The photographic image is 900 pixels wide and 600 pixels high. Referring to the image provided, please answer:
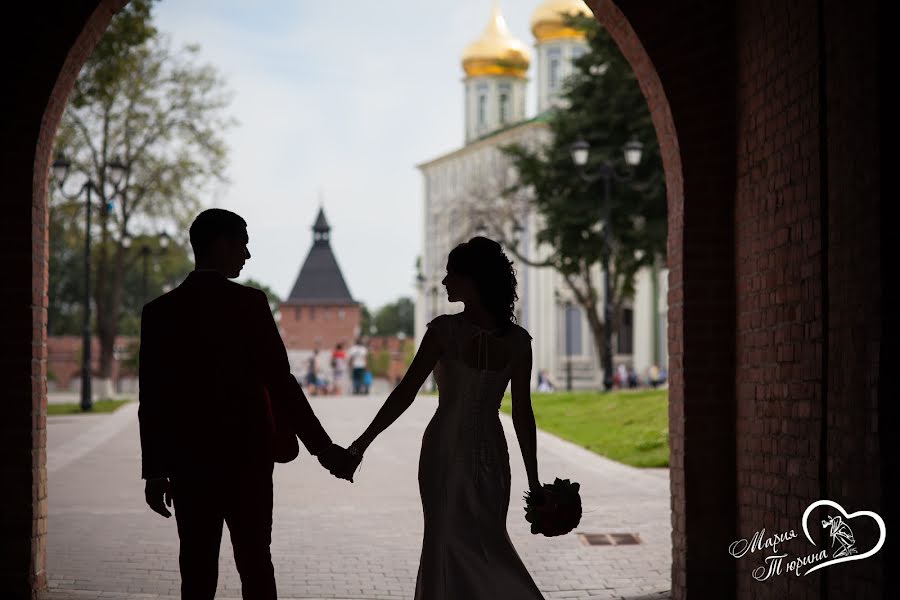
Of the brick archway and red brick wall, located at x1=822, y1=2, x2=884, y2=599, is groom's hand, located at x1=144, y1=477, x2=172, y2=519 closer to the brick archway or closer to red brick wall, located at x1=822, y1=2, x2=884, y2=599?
the brick archway

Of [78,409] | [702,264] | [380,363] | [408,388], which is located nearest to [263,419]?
[408,388]

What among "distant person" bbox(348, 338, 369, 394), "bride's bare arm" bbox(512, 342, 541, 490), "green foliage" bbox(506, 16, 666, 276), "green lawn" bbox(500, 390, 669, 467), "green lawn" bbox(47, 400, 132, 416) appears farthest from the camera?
"distant person" bbox(348, 338, 369, 394)

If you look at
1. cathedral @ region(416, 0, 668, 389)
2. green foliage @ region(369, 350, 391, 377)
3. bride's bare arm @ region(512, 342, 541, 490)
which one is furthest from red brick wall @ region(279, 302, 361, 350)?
bride's bare arm @ region(512, 342, 541, 490)

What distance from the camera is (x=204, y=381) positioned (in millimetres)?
5086

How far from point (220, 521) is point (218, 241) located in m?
1.08

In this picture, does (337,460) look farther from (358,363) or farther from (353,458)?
(358,363)

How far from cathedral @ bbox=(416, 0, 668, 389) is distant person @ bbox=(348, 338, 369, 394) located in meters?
11.2

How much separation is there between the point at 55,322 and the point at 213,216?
319 feet

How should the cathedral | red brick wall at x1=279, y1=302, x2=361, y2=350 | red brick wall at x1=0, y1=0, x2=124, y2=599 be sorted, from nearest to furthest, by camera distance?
red brick wall at x1=0, y1=0, x2=124, y2=599 → the cathedral → red brick wall at x1=279, y1=302, x2=361, y2=350

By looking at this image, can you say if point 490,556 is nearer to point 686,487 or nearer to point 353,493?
point 686,487

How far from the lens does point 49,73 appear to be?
754 cm

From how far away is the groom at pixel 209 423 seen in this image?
199 inches

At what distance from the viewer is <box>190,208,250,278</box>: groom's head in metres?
5.18

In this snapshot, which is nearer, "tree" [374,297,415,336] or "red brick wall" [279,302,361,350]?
"red brick wall" [279,302,361,350]
